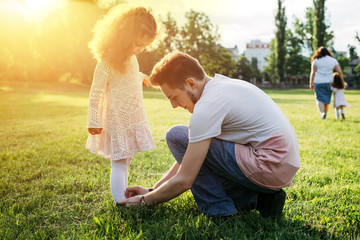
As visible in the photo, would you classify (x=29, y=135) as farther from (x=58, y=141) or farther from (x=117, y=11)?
(x=117, y=11)

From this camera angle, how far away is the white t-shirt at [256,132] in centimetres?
179

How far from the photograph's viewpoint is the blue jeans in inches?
76.4

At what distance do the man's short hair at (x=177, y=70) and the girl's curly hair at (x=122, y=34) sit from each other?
2.21ft

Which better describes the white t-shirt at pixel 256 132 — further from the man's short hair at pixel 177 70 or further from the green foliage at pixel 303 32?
the green foliage at pixel 303 32

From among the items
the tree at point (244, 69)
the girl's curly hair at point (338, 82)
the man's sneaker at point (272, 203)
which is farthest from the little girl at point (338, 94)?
the tree at point (244, 69)

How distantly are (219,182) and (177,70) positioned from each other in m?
0.83

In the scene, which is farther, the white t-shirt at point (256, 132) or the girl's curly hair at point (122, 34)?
the girl's curly hair at point (122, 34)

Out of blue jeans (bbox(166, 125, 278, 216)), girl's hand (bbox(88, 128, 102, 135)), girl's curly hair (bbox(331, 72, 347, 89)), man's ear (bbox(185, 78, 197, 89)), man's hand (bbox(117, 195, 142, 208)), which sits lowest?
man's hand (bbox(117, 195, 142, 208))

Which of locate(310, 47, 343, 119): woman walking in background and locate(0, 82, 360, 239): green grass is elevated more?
locate(310, 47, 343, 119): woman walking in background

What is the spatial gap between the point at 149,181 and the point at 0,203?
49.5 inches

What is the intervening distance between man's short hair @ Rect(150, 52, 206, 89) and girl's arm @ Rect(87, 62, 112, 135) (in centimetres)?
74

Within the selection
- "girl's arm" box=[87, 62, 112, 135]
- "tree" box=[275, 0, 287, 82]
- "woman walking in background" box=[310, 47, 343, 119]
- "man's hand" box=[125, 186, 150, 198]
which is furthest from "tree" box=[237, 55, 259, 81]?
"man's hand" box=[125, 186, 150, 198]

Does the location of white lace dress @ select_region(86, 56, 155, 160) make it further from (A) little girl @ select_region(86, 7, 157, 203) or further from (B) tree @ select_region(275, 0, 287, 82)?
(B) tree @ select_region(275, 0, 287, 82)

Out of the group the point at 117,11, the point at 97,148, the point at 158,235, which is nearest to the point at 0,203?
the point at 97,148
